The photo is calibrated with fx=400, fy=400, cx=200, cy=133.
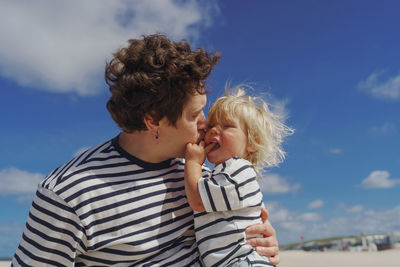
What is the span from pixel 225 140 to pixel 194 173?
0.47m

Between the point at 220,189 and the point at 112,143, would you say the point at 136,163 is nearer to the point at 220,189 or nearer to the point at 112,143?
the point at 112,143

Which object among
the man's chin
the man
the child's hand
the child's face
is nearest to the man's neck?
the man

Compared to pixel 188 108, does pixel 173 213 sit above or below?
below

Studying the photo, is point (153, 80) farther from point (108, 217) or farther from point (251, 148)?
point (251, 148)

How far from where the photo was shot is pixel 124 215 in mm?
2809

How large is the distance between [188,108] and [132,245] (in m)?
1.08

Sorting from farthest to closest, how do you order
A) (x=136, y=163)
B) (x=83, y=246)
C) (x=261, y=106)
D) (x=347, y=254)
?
(x=347, y=254), (x=261, y=106), (x=136, y=163), (x=83, y=246)

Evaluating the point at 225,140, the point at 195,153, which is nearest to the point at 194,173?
the point at 195,153

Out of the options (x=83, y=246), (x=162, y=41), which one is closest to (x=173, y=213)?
(x=83, y=246)

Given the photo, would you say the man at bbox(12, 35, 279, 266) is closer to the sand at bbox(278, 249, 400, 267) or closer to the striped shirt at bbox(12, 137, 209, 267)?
the striped shirt at bbox(12, 137, 209, 267)

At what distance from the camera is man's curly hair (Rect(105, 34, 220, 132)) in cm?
294

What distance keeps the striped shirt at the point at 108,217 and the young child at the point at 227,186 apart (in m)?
0.19

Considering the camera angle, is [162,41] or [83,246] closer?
[83,246]

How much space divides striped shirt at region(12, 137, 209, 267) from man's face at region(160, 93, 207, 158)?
0.20 meters
